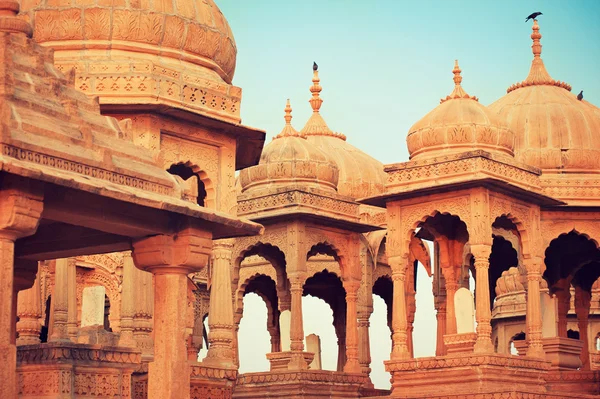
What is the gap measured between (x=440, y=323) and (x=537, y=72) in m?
6.34

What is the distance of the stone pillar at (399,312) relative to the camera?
23.3 meters

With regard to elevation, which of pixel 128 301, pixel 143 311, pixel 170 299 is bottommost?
pixel 170 299

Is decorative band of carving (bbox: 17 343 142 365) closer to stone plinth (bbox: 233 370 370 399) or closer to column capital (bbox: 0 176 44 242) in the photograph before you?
column capital (bbox: 0 176 44 242)

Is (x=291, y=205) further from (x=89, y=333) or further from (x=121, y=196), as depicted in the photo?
(x=121, y=196)

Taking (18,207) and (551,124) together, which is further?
(551,124)

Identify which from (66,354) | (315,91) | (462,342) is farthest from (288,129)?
(66,354)

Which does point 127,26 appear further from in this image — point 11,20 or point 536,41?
point 536,41

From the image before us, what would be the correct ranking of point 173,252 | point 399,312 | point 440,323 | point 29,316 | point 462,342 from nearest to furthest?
point 173,252, point 29,316, point 462,342, point 399,312, point 440,323

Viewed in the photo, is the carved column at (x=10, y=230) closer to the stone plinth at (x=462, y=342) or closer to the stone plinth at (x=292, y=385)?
the stone plinth at (x=462, y=342)

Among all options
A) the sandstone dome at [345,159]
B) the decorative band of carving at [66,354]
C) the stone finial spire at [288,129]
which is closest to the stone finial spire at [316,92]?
the sandstone dome at [345,159]


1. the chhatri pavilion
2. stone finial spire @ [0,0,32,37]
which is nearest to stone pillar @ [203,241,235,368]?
the chhatri pavilion

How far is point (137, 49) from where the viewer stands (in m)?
20.0

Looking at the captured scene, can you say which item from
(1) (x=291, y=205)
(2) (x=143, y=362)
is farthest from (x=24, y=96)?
(1) (x=291, y=205)

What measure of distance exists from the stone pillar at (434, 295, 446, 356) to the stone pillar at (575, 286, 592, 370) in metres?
2.80
